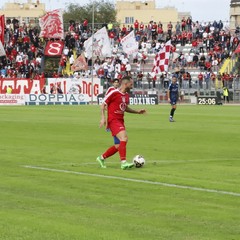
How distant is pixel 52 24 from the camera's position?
2985 inches

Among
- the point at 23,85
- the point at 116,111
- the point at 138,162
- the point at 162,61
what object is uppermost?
the point at 162,61

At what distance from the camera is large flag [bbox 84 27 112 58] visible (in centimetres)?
7256

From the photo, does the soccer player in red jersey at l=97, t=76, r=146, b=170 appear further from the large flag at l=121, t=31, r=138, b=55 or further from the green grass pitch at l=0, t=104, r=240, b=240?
the large flag at l=121, t=31, r=138, b=55

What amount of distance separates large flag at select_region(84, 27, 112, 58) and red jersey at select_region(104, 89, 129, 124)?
53471 millimetres

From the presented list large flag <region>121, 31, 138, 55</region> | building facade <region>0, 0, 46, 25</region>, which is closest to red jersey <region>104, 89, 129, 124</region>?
large flag <region>121, 31, 138, 55</region>

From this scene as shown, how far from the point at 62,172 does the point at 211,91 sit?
53.9 meters

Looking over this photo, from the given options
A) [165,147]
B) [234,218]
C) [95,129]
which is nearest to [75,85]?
[95,129]

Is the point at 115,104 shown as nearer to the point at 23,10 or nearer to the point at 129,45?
the point at 129,45

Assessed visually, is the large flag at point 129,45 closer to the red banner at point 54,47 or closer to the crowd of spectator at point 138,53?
the crowd of spectator at point 138,53

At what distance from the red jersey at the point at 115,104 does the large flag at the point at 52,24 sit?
5625 cm

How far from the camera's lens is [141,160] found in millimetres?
18922

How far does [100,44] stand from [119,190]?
58.6 metres

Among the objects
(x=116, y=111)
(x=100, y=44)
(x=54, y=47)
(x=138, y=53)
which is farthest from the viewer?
(x=138, y=53)

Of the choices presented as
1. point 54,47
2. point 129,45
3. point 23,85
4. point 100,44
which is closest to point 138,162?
point 100,44
